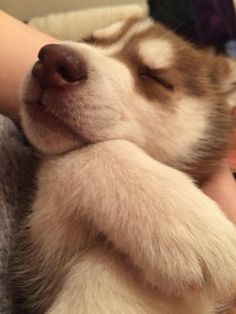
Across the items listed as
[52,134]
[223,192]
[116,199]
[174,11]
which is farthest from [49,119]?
[174,11]

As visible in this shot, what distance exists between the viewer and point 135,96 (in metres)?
0.97

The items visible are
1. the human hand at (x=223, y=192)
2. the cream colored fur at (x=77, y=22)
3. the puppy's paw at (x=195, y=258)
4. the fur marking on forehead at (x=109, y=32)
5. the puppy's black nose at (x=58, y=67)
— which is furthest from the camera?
the cream colored fur at (x=77, y=22)

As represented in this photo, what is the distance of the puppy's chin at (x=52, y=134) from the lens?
2.74 ft

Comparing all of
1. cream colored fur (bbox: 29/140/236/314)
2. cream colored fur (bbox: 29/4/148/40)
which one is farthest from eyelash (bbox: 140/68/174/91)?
cream colored fur (bbox: 29/4/148/40)

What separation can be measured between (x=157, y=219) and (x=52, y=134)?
27cm

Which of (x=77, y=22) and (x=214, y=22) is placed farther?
(x=77, y=22)

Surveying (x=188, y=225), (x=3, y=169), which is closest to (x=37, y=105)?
(x=3, y=169)

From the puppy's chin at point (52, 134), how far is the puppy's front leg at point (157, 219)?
0.19ft

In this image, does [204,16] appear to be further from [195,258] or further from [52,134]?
[195,258]

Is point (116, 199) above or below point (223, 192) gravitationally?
above

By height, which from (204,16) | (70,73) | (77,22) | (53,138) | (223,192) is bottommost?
(77,22)

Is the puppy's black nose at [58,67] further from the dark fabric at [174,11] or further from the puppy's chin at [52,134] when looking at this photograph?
the dark fabric at [174,11]

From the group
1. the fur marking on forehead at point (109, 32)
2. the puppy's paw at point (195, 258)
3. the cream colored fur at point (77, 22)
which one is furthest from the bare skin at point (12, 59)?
the cream colored fur at point (77, 22)

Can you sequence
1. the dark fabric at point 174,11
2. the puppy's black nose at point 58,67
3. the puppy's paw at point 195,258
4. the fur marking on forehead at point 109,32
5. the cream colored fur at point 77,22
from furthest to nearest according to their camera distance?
1. the cream colored fur at point 77,22
2. the dark fabric at point 174,11
3. the fur marking on forehead at point 109,32
4. the puppy's black nose at point 58,67
5. the puppy's paw at point 195,258
